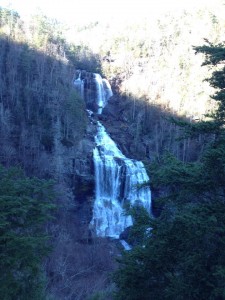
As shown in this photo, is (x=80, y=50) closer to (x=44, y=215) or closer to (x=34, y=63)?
(x=34, y=63)

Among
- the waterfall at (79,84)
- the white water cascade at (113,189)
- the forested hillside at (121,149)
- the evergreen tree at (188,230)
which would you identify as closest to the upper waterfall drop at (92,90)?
the waterfall at (79,84)

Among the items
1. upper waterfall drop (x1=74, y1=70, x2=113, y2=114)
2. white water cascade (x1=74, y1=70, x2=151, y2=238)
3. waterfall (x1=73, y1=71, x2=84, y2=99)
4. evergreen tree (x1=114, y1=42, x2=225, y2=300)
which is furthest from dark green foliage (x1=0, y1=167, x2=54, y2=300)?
waterfall (x1=73, y1=71, x2=84, y2=99)

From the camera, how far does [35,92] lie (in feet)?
148

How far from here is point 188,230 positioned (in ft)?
22.0

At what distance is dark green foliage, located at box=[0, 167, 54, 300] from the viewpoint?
275 inches

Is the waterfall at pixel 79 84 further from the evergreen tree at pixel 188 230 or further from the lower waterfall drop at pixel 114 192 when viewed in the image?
the evergreen tree at pixel 188 230

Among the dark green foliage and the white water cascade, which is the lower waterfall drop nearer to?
the white water cascade

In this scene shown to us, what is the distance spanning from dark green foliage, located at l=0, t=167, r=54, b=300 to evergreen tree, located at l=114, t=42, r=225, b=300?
1.92 m

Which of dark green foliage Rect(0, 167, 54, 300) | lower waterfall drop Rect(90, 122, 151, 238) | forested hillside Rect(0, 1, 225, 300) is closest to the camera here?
dark green foliage Rect(0, 167, 54, 300)

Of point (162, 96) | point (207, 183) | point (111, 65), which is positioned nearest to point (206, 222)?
point (207, 183)

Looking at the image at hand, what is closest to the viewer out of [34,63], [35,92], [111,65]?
[35,92]

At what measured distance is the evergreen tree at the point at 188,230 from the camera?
6.70 meters

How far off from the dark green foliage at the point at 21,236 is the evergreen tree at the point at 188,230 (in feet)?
6.29

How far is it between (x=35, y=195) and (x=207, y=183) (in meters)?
3.88
